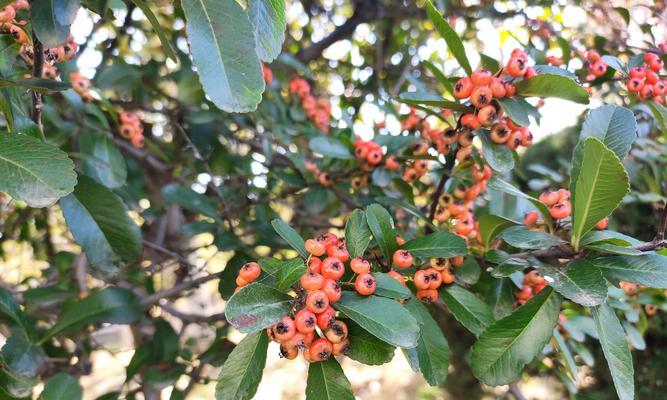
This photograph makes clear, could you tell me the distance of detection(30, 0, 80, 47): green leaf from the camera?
0.98 metres

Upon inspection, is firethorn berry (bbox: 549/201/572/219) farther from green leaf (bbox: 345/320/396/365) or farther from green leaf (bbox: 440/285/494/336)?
green leaf (bbox: 345/320/396/365)

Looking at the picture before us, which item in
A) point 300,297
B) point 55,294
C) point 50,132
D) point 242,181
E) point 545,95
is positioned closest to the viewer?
point 300,297

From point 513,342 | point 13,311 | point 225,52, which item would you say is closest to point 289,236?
point 225,52

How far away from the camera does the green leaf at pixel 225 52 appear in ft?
2.67

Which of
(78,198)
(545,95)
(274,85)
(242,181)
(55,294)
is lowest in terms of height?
(55,294)

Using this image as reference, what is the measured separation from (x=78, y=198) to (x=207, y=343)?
64.9 inches

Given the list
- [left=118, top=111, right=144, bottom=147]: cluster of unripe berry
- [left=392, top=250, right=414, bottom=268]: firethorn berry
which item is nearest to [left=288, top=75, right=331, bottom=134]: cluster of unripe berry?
[left=118, top=111, right=144, bottom=147]: cluster of unripe berry

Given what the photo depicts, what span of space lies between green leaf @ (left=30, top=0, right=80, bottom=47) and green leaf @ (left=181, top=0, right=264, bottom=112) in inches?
12.8

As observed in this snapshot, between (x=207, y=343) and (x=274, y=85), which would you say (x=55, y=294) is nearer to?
(x=207, y=343)

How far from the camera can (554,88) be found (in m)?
1.17

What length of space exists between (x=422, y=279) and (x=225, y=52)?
0.67 meters

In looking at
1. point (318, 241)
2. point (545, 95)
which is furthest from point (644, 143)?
point (318, 241)

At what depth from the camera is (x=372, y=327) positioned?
887mm

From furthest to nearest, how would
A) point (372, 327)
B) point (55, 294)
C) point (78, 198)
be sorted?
1. point (55, 294)
2. point (78, 198)
3. point (372, 327)
